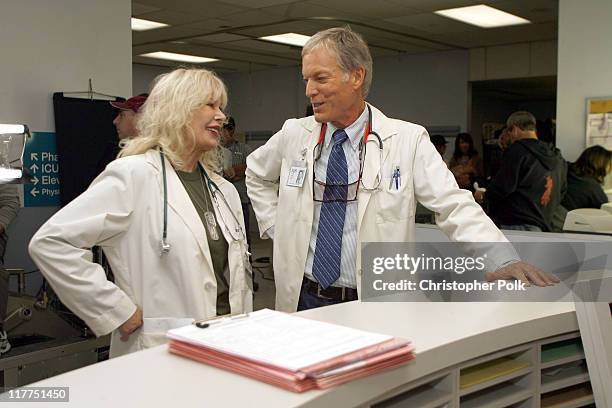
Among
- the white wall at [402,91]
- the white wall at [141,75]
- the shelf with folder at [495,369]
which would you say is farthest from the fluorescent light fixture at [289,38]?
the shelf with folder at [495,369]

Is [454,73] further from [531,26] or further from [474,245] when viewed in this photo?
[474,245]

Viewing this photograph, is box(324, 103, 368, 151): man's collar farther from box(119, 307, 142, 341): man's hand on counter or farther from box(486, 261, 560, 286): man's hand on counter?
box(119, 307, 142, 341): man's hand on counter

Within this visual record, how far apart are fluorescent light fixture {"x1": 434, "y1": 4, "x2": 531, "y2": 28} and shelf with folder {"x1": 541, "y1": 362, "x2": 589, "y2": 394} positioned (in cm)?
648

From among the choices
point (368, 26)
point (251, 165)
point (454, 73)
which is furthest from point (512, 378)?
point (454, 73)

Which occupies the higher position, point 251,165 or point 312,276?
point 251,165

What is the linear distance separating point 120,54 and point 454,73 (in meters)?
6.18

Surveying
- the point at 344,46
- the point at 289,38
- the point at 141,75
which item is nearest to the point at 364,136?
the point at 344,46

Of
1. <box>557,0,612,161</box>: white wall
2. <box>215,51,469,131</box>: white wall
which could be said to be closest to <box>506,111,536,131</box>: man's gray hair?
<box>557,0,612,161</box>: white wall

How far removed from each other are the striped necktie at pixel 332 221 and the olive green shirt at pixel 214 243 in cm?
30

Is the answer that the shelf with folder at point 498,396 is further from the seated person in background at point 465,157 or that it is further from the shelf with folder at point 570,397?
the seated person in background at point 465,157

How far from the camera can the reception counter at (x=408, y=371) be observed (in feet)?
3.15

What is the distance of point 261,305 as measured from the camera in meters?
6.05

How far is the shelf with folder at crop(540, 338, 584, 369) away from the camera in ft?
4.89

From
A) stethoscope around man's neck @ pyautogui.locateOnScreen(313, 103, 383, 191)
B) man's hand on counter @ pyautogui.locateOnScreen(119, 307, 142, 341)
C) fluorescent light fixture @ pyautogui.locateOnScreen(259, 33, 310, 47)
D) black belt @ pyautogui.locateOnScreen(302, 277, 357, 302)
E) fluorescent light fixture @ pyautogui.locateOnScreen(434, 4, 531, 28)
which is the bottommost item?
man's hand on counter @ pyautogui.locateOnScreen(119, 307, 142, 341)
